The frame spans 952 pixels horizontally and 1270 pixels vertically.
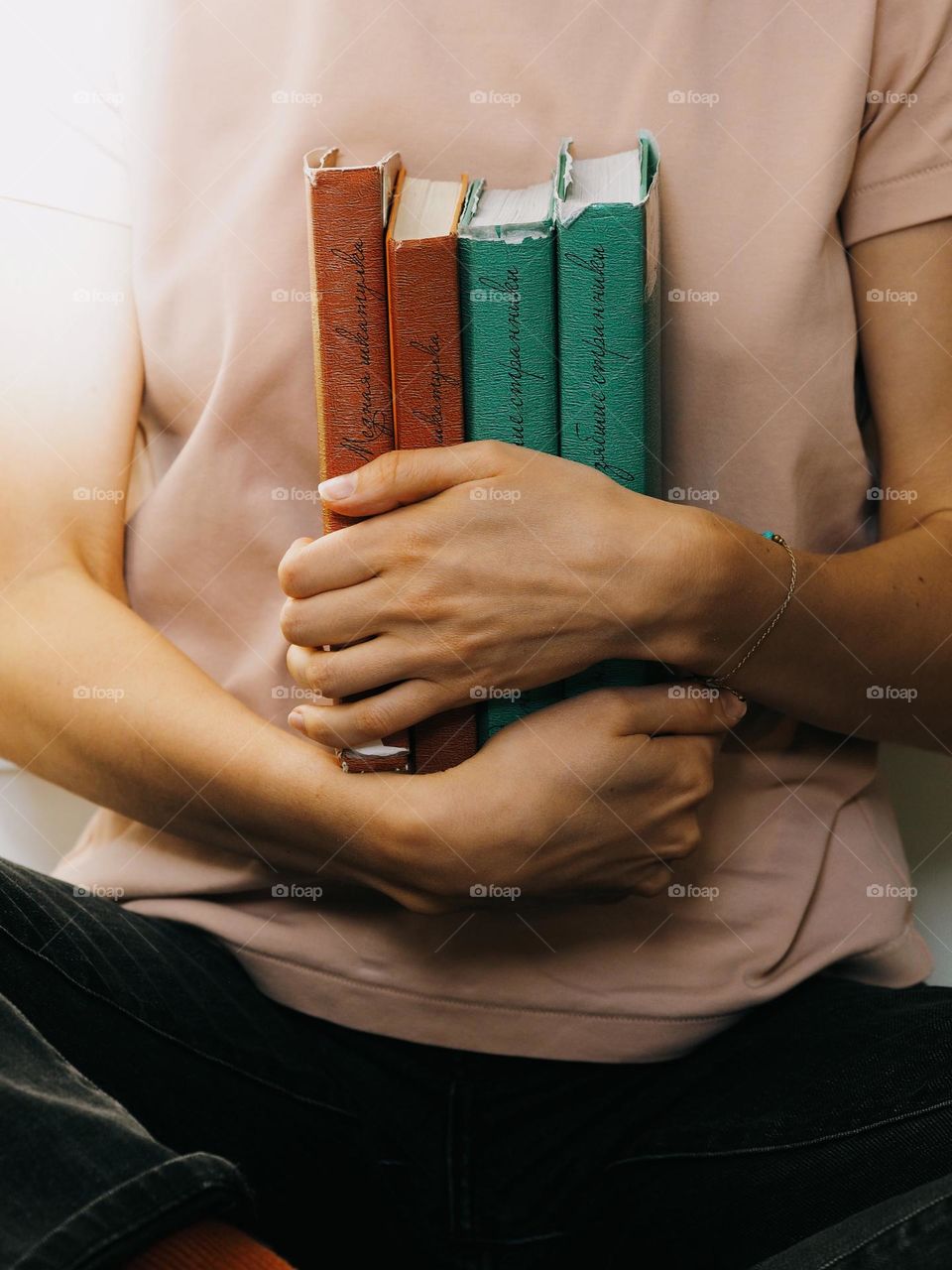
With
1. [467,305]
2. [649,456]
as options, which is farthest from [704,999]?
[467,305]

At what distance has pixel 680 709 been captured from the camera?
72cm

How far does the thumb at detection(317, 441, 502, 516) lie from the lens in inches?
25.9

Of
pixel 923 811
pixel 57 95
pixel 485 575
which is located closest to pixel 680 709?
pixel 485 575

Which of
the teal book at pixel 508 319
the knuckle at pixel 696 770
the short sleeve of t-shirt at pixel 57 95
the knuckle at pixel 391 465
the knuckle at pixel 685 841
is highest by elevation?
the short sleeve of t-shirt at pixel 57 95

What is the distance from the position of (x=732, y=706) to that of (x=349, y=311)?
350 mm

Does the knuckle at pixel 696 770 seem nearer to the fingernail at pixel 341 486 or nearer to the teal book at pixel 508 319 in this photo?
the teal book at pixel 508 319

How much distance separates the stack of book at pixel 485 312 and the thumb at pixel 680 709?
0.08 metres

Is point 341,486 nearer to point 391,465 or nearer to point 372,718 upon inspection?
point 391,465

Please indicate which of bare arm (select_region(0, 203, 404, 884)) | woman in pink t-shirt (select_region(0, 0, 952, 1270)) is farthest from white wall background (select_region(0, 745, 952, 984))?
bare arm (select_region(0, 203, 404, 884))

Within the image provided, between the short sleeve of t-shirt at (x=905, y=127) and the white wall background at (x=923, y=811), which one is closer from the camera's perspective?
the short sleeve of t-shirt at (x=905, y=127)

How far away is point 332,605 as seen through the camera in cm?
68

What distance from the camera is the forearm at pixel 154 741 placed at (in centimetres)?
74

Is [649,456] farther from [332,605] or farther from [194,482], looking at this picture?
[194,482]

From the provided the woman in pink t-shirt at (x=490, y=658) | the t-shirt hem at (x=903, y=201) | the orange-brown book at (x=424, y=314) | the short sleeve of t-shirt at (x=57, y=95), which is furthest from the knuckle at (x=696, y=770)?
the short sleeve of t-shirt at (x=57, y=95)
